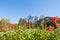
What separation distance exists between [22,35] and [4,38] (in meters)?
0.72

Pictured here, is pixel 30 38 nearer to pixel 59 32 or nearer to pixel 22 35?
pixel 22 35

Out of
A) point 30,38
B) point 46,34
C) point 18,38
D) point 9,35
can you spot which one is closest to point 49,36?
point 46,34

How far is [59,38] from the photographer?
18.4 ft

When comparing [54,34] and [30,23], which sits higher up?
[30,23]

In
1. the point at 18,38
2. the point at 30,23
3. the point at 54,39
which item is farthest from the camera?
the point at 30,23

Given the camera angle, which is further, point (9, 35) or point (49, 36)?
point (9, 35)

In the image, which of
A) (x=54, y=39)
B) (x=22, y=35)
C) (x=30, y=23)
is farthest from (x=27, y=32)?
(x=30, y=23)

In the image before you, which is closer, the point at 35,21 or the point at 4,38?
the point at 4,38

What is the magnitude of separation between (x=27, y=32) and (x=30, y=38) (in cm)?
39

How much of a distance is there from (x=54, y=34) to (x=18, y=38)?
1.32 metres

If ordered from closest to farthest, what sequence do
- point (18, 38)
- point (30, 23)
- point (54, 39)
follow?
1. point (54, 39)
2. point (18, 38)
3. point (30, 23)

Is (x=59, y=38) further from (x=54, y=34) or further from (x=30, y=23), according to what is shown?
(x=30, y=23)

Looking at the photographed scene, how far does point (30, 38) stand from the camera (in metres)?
5.88

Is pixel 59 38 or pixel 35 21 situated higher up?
pixel 35 21
